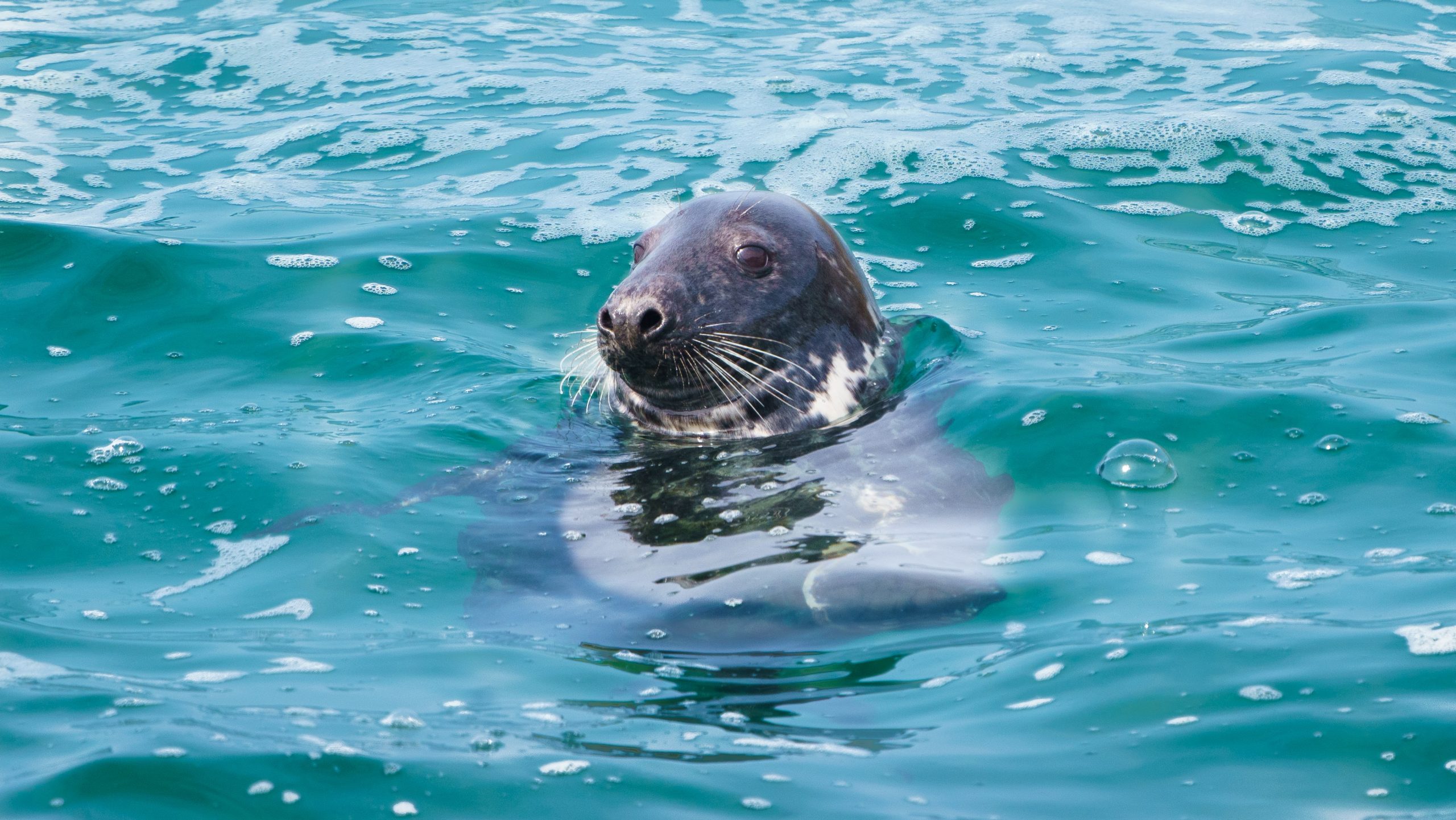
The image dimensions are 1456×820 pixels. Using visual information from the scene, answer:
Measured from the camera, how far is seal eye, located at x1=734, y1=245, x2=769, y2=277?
266 inches

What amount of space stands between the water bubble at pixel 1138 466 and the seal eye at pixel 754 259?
1.83 meters

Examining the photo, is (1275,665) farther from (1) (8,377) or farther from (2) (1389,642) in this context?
(1) (8,377)

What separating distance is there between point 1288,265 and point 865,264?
2.96 m

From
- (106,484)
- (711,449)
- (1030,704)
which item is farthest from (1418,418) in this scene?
(106,484)

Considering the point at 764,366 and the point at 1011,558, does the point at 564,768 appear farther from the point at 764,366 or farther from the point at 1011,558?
the point at 764,366

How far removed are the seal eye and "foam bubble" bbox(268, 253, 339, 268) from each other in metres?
3.88

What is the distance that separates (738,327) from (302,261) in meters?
4.21

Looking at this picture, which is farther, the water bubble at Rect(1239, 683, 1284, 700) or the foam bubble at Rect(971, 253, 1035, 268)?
the foam bubble at Rect(971, 253, 1035, 268)

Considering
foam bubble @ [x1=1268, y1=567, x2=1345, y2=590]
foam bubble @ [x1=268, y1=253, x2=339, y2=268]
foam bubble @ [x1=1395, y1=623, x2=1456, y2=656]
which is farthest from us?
foam bubble @ [x1=268, y1=253, x2=339, y2=268]

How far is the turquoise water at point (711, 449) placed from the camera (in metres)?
3.82

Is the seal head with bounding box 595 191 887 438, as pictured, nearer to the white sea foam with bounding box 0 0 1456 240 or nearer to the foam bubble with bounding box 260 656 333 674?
the foam bubble with bounding box 260 656 333 674

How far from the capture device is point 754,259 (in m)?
6.78

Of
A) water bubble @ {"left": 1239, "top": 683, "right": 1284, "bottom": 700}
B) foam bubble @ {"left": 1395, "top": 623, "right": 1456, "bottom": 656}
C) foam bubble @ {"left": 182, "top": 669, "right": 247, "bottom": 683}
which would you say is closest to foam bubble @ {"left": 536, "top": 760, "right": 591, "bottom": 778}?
foam bubble @ {"left": 182, "top": 669, "right": 247, "bottom": 683}

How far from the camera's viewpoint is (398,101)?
46.9 ft
